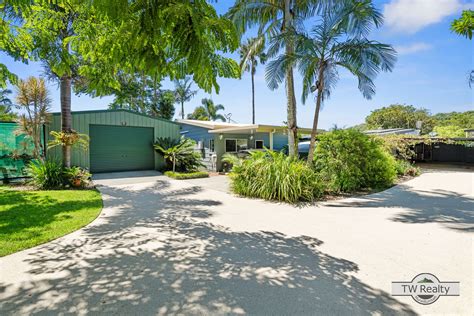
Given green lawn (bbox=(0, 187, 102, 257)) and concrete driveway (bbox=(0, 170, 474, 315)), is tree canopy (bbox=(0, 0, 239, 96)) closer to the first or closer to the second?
concrete driveway (bbox=(0, 170, 474, 315))

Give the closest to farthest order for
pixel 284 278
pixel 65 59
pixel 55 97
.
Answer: pixel 284 278 → pixel 65 59 → pixel 55 97

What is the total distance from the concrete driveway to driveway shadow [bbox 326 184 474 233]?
7 centimetres

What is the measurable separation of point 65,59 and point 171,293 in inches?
179

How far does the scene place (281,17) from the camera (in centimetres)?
896

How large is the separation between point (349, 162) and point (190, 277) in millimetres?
7321

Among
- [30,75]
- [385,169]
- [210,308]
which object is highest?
[30,75]

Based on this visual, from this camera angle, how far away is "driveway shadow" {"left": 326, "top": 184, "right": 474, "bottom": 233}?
4.95 metres

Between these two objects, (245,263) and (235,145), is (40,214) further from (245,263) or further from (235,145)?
Answer: (235,145)

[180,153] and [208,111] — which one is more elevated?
[208,111]

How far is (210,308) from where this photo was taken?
2.25 m

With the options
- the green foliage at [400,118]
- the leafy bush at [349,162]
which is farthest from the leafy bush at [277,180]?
the green foliage at [400,118]

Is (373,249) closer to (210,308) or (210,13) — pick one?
(210,308)

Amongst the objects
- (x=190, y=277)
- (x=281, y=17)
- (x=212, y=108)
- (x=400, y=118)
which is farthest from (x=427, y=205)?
(x=400, y=118)

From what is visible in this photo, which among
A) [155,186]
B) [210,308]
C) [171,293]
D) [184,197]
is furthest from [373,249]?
[155,186]
